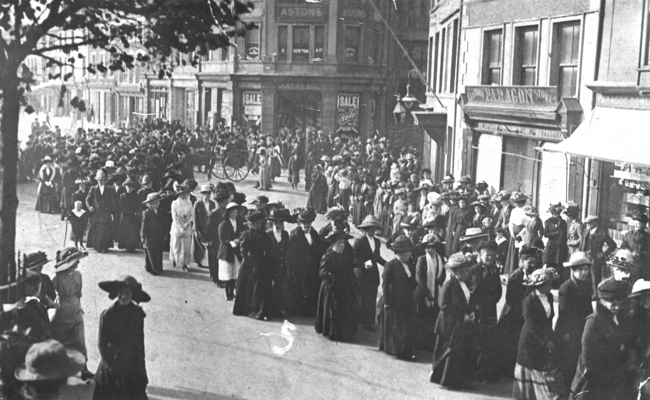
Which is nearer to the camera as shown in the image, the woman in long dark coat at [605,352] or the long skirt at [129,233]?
the woman in long dark coat at [605,352]

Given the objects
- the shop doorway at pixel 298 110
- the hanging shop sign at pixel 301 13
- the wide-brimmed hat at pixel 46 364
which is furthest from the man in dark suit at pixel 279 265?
the shop doorway at pixel 298 110

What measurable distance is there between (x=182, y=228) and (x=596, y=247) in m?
7.64

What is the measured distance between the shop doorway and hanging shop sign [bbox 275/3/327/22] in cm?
355

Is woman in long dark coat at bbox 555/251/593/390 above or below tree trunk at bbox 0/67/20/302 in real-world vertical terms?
below

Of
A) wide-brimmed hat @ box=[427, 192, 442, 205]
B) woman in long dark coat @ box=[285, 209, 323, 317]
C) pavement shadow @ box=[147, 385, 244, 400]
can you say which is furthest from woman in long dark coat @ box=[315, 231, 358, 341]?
wide-brimmed hat @ box=[427, 192, 442, 205]

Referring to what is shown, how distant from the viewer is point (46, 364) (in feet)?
22.4

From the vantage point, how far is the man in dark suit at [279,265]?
12.4 metres

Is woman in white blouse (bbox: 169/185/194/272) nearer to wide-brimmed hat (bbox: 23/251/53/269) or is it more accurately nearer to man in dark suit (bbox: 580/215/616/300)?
wide-brimmed hat (bbox: 23/251/53/269)

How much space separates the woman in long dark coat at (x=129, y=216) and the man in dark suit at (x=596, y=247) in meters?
9.13

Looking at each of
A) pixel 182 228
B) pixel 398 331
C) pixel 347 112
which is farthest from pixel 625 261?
pixel 347 112

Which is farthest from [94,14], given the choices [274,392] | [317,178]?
[317,178]

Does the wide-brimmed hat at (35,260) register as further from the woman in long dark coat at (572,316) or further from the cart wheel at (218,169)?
the cart wheel at (218,169)

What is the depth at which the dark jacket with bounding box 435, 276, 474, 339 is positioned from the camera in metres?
9.16

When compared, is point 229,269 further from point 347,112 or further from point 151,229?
point 347,112
